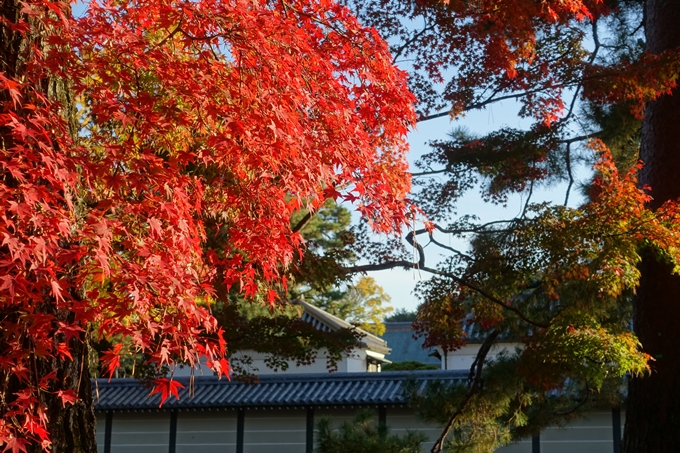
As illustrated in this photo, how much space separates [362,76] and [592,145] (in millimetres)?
3722

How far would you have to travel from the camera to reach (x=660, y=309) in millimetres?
6859

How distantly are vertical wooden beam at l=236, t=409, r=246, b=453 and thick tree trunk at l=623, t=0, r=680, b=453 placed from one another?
9252 millimetres

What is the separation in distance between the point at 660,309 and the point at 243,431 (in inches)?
387

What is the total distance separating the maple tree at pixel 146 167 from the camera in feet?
9.66

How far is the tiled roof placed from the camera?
14.0 m

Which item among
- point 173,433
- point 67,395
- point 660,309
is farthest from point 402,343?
point 67,395

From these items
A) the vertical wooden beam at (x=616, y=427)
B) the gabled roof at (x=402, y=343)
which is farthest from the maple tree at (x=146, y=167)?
the gabled roof at (x=402, y=343)

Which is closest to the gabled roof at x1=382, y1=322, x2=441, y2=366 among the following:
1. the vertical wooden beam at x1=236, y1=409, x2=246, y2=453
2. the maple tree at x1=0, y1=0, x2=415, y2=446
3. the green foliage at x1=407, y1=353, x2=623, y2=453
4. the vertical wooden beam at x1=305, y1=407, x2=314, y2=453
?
the vertical wooden beam at x1=236, y1=409, x2=246, y2=453

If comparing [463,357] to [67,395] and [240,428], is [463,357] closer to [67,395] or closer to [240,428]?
[240,428]

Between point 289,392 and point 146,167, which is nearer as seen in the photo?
point 146,167

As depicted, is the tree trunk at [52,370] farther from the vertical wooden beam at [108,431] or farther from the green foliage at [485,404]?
the vertical wooden beam at [108,431]

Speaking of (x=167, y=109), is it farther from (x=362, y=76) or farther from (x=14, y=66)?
(x=362, y=76)

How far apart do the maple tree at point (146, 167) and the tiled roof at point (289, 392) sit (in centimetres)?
994

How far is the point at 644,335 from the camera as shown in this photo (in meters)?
6.93
